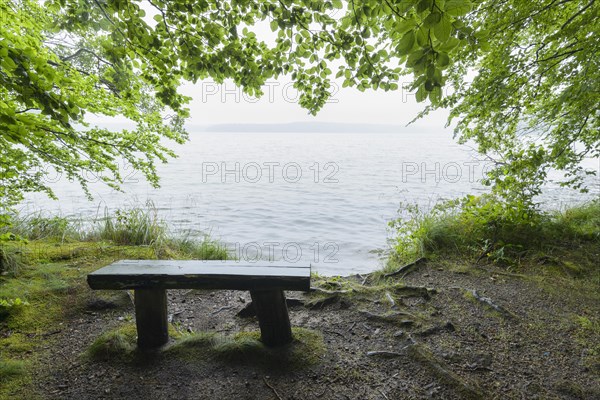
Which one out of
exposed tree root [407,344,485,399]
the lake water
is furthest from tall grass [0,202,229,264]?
exposed tree root [407,344,485,399]

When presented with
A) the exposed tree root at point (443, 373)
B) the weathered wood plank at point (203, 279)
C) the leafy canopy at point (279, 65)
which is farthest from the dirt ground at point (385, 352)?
the leafy canopy at point (279, 65)

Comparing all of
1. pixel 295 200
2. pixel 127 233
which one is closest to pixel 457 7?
pixel 127 233

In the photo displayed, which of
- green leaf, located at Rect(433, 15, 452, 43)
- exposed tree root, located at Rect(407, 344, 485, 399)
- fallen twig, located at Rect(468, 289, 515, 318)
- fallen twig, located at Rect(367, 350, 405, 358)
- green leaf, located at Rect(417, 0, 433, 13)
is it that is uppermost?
green leaf, located at Rect(417, 0, 433, 13)

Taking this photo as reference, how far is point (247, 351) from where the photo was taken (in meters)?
2.56

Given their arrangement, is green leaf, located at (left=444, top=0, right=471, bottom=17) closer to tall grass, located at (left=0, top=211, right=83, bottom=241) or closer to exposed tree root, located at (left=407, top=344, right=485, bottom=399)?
exposed tree root, located at (left=407, top=344, right=485, bottom=399)

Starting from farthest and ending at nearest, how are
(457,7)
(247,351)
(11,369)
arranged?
(247,351) → (11,369) → (457,7)

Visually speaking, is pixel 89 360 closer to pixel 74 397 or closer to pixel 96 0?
pixel 74 397

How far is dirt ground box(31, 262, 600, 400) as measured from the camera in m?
2.21

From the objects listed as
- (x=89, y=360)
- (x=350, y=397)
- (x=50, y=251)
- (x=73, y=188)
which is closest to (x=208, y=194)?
(x=73, y=188)

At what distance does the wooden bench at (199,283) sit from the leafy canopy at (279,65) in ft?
3.49

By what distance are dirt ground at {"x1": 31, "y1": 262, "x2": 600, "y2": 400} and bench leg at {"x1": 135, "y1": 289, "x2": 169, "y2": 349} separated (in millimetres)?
147

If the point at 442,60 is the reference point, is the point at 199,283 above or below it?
below

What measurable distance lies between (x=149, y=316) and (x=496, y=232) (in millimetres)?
4865

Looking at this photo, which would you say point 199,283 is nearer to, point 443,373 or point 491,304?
point 443,373
